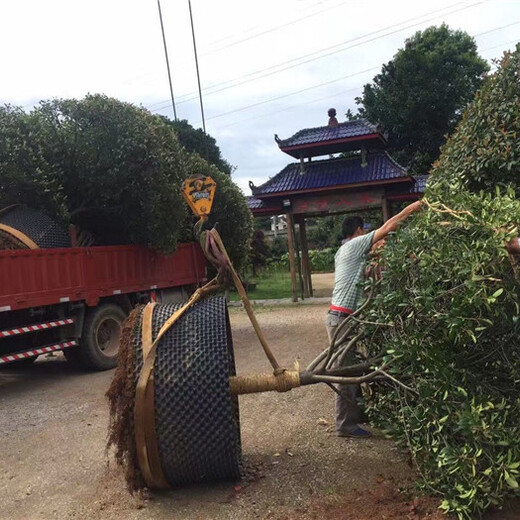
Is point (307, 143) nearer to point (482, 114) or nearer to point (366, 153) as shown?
point (366, 153)

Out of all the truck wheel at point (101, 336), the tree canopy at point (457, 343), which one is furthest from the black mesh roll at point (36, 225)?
the tree canopy at point (457, 343)

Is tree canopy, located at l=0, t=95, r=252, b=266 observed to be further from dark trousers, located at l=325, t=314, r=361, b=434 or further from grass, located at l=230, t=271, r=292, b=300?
grass, located at l=230, t=271, r=292, b=300

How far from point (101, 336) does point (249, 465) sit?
5130 mm

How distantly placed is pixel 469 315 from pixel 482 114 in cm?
188

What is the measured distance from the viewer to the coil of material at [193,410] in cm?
343

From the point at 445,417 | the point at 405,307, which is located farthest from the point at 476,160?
the point at 445,417

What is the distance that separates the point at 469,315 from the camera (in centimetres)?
297

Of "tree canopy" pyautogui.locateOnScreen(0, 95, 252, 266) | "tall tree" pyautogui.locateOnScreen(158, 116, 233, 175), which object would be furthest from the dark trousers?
"tall tree" pyautogui.locateOnScreen(158, 116, 233, 175)

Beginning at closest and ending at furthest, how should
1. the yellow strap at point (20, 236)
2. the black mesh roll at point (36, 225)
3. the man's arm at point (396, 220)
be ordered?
the man's arm at point (396, 220) < the yellow strap at point (20, 236) < the black mesh roll at point (36, 225)

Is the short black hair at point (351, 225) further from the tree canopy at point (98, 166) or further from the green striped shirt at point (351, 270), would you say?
the tree canopy at point (98, 166)

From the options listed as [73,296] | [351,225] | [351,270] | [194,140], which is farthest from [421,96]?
[351,270]

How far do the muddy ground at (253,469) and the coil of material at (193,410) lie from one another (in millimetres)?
255

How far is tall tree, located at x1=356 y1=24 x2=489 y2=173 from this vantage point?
25906mm

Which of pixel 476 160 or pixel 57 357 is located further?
pixel 57 357
